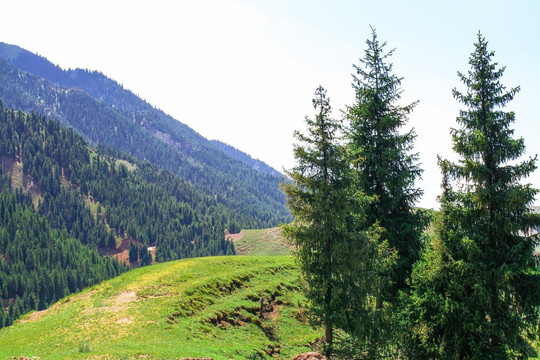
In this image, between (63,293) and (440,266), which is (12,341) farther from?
(63,293)

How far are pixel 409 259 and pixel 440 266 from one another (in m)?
4.14

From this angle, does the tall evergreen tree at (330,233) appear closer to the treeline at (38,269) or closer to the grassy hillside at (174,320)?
the grassy hillside at (174,320)

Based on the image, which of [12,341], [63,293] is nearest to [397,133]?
[12,341]

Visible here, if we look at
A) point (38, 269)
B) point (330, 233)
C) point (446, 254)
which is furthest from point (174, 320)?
point (38, 269)

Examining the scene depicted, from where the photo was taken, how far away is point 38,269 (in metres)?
173

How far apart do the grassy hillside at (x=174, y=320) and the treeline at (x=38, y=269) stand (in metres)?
126

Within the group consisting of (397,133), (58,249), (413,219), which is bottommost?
(58,249)

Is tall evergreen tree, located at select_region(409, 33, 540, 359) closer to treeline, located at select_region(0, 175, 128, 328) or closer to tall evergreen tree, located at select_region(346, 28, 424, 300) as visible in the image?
tall evergreen tree, located at select_region(346, 28, 424, 300)

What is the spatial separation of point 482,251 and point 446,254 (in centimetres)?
198

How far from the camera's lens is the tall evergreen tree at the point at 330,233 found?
22.0 metres

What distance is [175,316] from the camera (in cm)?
2966

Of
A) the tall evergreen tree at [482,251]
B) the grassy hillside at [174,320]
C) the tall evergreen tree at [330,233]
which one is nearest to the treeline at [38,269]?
the grassy hillside at [174,320]

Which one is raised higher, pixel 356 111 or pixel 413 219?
pixel 356 111

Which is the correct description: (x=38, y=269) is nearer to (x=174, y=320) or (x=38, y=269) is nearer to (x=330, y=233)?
(x=174, y=320)
